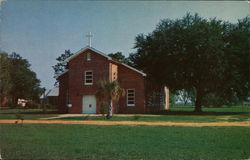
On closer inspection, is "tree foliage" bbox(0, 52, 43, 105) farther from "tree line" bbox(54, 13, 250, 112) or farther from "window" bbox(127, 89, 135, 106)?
"tree line" bbox(54, 13, 250, 112)

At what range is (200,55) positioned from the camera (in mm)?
32438

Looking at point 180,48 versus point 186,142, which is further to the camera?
point 180,48

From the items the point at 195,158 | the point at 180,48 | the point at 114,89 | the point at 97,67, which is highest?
the point at 180,48

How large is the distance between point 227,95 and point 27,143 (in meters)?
29.8

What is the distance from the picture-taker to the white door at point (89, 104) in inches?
1258

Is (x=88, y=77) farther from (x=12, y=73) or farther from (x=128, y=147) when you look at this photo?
(x=128, y=147)

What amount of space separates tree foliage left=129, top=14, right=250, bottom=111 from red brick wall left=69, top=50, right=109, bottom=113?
6039mm

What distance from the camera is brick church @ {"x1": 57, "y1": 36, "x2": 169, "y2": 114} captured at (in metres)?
31.7

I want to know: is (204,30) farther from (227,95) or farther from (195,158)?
(195,158)

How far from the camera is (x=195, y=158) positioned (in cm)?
909

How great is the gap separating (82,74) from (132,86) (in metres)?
4.91

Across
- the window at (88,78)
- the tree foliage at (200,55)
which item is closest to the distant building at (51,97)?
the window at (88,78)

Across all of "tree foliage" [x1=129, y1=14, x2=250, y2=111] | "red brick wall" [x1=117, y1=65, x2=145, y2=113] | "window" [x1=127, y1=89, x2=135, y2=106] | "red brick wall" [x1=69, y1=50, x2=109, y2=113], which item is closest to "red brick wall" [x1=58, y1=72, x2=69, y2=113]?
"red brick wall" [x1=69, y1=50, x2=109, y2=113]

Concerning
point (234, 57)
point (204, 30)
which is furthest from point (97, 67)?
point (234, 57)
